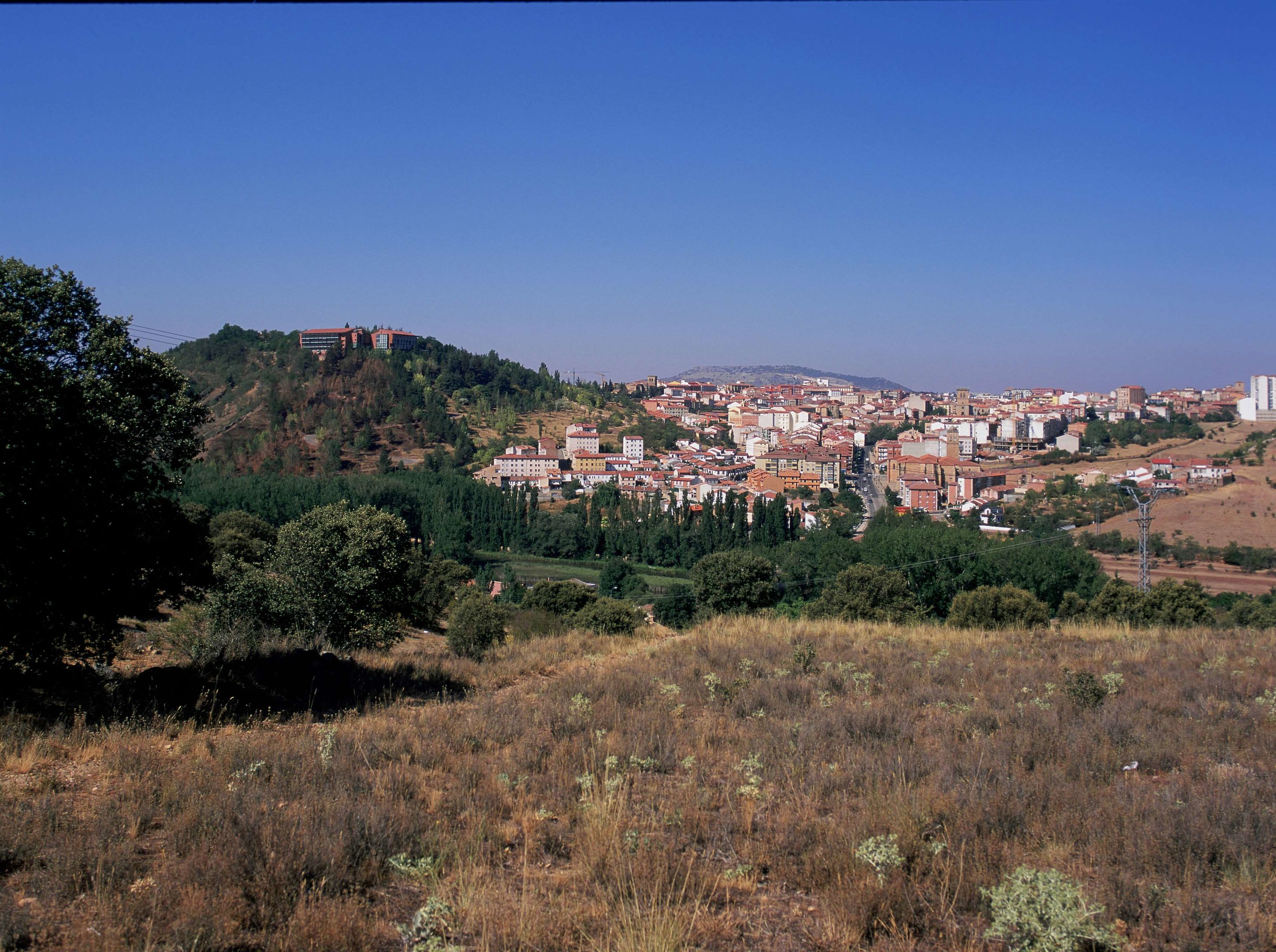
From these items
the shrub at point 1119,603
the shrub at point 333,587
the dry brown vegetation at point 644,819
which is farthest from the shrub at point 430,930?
the shrub at point 1119,603

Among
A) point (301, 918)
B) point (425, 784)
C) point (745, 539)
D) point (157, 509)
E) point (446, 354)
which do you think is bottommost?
point (745, 539)

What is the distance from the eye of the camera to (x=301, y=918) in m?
2.44

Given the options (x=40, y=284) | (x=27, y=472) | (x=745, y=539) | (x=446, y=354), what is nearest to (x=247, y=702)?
(x=27, y=472)

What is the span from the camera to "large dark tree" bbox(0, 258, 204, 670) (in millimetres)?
5965

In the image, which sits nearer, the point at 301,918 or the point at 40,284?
the point at 301,918

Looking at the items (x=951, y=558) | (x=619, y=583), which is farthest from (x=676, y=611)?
(x=951, y=558)

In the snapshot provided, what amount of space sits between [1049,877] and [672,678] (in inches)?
181

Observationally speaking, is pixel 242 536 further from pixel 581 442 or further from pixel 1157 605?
pixel 581 442

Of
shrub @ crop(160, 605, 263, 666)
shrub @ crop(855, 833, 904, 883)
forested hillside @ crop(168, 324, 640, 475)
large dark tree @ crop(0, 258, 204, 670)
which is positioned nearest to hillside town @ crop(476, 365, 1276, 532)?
forested hillside @ crop(168, 324, 640, 475)

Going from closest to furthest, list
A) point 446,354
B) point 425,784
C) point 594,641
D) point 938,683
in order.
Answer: point 425,784
point 938,683
point 594,641
point 446,354

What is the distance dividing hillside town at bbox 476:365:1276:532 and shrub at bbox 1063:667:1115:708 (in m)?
53.3

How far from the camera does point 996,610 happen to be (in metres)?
17.3

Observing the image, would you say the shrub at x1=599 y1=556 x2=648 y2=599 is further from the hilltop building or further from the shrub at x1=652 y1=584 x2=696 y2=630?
the hilltop building

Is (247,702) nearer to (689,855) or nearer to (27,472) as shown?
(27,472)
